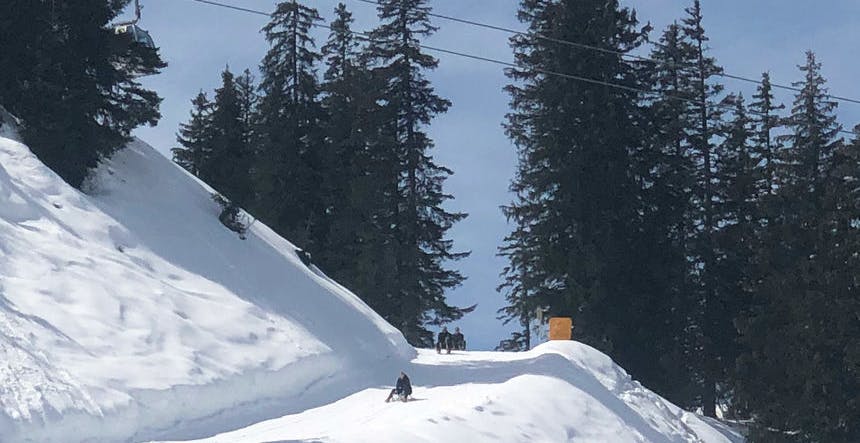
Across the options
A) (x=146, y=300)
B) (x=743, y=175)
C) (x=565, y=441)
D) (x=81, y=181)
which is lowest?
(x=565, y=441)

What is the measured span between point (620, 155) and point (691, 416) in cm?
1260

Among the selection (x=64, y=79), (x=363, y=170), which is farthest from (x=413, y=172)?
(x=64, y=79)

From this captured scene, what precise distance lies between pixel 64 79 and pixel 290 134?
15.9m

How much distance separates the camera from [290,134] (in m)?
44.1

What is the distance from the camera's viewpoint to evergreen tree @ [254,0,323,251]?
143 ft

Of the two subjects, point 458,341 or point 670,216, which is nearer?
point 458,341

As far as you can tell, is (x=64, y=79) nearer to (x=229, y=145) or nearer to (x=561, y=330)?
(x=561, y=330)

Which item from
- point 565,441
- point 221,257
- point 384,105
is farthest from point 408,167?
point 565,441

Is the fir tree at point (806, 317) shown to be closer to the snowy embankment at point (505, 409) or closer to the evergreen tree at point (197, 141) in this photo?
the snowy embankment at point (505, 409)

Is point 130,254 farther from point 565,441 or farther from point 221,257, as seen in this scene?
point 565,441

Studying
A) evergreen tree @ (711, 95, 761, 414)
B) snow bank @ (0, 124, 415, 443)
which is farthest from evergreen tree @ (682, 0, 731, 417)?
snow bank @ (0, 124, 415, 443)

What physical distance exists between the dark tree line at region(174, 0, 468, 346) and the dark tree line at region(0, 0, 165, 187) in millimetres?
12817

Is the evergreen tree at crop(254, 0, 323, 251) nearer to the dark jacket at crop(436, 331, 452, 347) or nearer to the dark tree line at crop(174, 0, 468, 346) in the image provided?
the dark tree line at crop(174, 0, 468, 346)

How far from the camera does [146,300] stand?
23344mm
